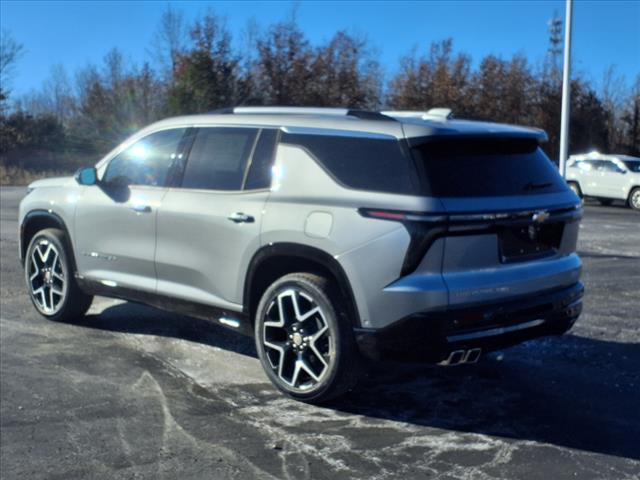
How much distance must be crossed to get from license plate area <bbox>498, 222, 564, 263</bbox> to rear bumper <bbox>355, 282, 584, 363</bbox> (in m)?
0.26

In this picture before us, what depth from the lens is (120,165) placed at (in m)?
6.62

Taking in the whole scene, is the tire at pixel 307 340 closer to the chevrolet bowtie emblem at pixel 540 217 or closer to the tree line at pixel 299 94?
the chevrolet bowtie emblem at pixel 540 217

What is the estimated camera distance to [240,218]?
17.7ft

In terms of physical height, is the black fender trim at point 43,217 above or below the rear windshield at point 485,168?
below

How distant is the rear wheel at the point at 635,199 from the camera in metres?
25.3

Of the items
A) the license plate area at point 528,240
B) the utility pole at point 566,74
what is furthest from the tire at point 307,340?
the utility pole at point 566,74

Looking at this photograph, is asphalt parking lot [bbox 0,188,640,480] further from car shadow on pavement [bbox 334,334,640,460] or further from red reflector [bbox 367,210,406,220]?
red reflector [bbox 367,210,406,220]

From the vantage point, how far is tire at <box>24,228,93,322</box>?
699 cm

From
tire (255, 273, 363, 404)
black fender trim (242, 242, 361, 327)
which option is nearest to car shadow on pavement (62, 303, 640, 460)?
tire (255, 273, 363, 404)

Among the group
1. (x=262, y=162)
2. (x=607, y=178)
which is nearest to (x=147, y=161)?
(x=262, y=162)

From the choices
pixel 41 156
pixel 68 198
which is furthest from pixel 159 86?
pixel 68 198

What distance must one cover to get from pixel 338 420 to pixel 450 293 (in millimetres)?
1103

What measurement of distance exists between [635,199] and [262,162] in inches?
885

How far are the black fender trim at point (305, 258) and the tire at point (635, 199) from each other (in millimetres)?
22501
